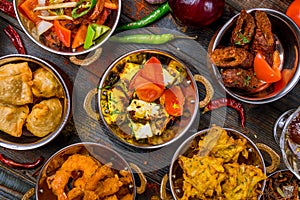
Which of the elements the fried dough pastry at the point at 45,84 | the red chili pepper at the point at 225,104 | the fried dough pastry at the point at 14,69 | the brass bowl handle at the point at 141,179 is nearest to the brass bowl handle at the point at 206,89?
the red chili pepper at the point at 225,104

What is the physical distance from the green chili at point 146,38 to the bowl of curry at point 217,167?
2.40ft

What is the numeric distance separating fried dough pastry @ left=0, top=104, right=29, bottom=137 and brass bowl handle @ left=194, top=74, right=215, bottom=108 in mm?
1306

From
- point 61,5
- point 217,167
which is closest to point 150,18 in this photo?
point 61,5

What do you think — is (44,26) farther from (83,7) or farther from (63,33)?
(83,7)

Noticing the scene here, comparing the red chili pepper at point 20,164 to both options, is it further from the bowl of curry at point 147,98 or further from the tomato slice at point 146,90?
the tomato slice at point 146,90

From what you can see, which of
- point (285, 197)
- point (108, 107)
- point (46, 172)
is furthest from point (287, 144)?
point (46, 172)

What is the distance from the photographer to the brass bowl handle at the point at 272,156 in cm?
347

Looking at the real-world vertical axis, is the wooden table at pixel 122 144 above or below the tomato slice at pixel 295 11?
below

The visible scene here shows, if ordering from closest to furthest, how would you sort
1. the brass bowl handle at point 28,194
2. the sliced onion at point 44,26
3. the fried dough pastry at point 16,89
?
the fried dough pastry at point 16,89
the sliced onion at point 44,26
the brass bowl handle at point 28,194

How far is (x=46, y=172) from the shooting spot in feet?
10.8

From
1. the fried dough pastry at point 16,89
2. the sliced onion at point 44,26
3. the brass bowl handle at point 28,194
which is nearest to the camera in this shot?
the fried dough pastry at point 16,89

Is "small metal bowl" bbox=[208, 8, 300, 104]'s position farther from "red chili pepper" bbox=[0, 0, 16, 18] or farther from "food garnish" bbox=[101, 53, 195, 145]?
"red chili pepper" bbox=[0, 0, 16, 18]

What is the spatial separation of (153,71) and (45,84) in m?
0.78

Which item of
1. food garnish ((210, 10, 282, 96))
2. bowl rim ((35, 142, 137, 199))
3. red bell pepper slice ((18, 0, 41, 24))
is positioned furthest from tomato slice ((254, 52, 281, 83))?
red bell pepper slice ((18, 0, 41, 24))
